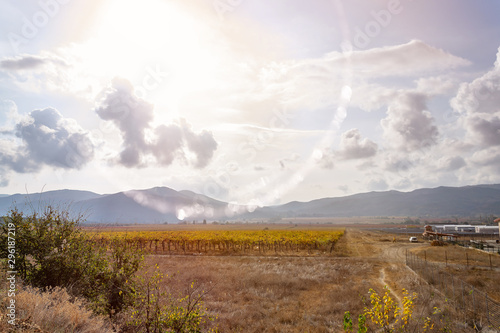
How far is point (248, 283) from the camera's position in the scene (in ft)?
88.3

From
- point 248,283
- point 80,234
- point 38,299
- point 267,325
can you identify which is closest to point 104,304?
point 80,234

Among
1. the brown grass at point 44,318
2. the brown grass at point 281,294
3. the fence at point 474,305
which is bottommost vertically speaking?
the brown grass at point 281,294

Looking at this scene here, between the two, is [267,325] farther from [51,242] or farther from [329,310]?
[51,242]

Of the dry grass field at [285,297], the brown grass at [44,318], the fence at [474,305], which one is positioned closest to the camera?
the brown grass at [44,318]

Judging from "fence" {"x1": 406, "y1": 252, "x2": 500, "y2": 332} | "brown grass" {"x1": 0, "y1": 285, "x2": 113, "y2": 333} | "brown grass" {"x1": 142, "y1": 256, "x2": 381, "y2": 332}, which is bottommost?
"brown grass" {"x1": 142, "y1": 256, "x2": 381, "y2": 332}

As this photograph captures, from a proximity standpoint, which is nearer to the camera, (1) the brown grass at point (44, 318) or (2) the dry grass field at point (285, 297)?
(1) the brown grass at point (44, 318)

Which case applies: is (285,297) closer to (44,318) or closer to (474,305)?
(474,305)

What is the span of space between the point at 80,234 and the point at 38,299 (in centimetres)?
478

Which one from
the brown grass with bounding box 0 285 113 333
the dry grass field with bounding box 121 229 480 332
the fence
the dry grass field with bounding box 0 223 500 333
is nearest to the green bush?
the dry grass field with bounding box 0 223 500 333

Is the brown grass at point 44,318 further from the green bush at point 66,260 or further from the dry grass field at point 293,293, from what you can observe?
the dry grass field at point 293,293

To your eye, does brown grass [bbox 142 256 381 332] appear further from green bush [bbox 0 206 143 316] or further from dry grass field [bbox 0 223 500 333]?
green bush [bbox 0 206 143 316]

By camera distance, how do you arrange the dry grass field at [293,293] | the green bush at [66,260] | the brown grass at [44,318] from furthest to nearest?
1. the dry grass field at [293,293]
2. the green bush at [66,260]
3. the brown grass at [44,318]

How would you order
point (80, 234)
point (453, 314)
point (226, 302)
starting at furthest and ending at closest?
1. point (226, 302)
2. point (453, 314)
3. point (80, 234)

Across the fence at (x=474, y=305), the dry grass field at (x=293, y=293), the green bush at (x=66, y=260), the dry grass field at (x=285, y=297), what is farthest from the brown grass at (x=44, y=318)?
the fence at (x=474, y=305)
